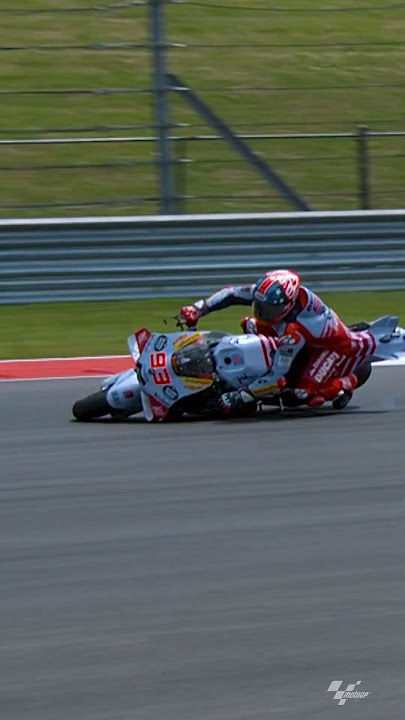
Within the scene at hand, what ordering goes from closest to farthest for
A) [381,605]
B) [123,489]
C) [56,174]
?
[381,605], [123,489], [56,174]

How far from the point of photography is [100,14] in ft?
66.8

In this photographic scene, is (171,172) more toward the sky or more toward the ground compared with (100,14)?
more toward the ground

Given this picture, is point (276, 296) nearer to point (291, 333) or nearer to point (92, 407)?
point (291, 333)

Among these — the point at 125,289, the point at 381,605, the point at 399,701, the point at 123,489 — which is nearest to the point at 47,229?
the point at 125,289

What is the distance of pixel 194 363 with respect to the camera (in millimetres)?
8797

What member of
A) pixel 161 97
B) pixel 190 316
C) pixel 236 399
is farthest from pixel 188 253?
pixel 236 399

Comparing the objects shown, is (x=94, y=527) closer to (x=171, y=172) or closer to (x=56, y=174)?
(x=171, y=172)

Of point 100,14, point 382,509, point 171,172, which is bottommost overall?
point 382,509

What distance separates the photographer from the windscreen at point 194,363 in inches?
346

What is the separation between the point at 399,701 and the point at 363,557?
5.37 ft

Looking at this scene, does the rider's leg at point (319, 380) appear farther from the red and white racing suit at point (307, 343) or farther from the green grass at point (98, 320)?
the green grass at point (98, 320)

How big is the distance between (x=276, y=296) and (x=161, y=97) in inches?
193

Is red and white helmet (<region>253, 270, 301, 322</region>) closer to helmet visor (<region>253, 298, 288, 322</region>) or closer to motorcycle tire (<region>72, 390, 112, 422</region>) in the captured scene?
helmet visor (<region>253, 298, 288, 322</region>)

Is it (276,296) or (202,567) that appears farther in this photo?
(276,296)
